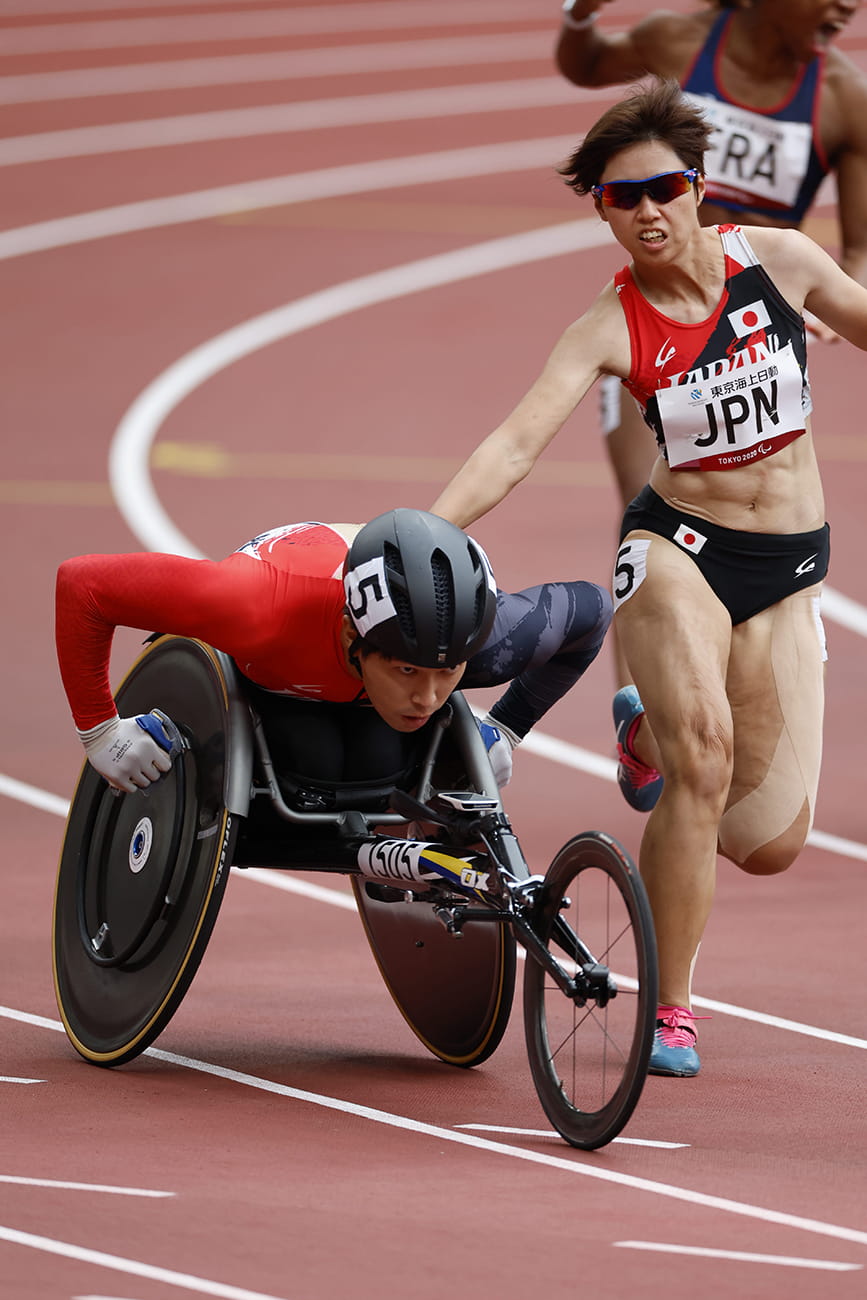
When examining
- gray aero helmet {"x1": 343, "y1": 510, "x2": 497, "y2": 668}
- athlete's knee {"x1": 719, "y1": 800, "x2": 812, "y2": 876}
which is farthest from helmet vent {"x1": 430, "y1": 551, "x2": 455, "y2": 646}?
athlete's knee {"x1": 719, "y1": 800, "x2": 812, "y2": 876}

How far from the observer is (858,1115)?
17.5ft

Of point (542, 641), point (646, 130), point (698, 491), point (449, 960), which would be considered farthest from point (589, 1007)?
point (646, 130)

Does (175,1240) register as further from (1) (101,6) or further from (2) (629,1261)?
(1) (101,6)

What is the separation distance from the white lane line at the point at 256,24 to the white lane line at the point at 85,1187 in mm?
22066

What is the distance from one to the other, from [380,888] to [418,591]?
1084 millimetres

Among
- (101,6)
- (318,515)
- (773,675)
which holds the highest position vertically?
(101,6)

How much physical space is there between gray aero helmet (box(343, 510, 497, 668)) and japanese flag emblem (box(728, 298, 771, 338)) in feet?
3.69

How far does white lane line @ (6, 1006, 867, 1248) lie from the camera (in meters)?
4.36

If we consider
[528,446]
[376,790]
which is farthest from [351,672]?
[528,446]

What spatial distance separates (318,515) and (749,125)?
5.06 m

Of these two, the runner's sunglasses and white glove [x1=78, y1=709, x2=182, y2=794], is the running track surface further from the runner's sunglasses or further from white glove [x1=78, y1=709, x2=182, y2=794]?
the runner's sunglasses

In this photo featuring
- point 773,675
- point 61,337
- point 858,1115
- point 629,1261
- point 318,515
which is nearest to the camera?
point 629,1261

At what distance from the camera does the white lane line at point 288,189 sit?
19.2 metres

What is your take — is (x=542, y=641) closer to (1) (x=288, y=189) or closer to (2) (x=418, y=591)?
(2) (x=418, y=591)
